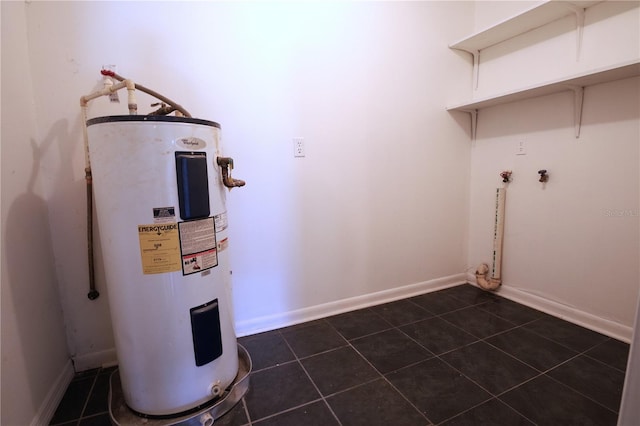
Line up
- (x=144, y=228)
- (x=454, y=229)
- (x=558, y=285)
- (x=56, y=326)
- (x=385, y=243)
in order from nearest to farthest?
1. (x=144, y=228)
2. (x=56, y=326)
3. (x=558, y=285)
4. (x=385, y=243)
5. (x=454, y=229)

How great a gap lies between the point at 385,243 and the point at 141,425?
1783 millimetres

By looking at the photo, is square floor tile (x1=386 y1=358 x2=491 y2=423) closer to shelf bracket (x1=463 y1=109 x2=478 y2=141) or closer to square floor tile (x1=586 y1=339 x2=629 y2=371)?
square floor tile (x1=586 y1=339 x2=629 y2=371)

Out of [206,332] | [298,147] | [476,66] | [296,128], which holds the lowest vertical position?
[206,332]

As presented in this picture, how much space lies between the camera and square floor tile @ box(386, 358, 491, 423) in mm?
1319

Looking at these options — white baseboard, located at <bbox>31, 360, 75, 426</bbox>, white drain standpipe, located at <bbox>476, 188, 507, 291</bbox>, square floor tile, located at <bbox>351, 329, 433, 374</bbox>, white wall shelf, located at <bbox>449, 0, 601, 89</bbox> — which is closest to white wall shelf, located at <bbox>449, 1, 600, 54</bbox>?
white wall shelf, located at <bbox>449, 0, 601, 89</bbox>

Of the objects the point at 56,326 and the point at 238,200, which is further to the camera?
the point at 238,200

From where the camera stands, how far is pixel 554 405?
4.34 ft

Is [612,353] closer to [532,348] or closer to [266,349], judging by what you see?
[532,348]

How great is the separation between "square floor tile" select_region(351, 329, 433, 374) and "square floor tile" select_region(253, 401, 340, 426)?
396 mm

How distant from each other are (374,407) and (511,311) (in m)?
1.43

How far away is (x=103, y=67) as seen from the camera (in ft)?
4.97

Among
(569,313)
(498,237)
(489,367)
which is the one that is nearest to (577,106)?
(498,237)

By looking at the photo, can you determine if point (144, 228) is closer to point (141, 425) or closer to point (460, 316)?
point (141, 425)

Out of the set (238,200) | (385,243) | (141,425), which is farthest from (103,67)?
(385,243)
